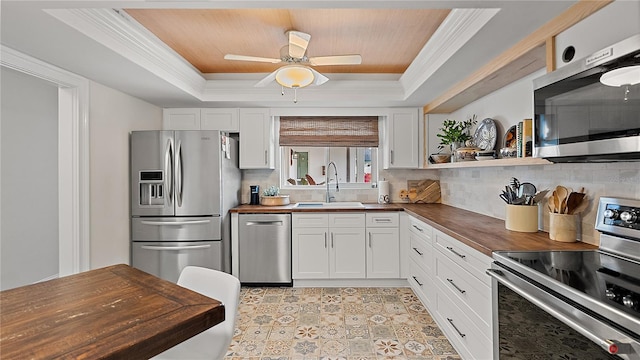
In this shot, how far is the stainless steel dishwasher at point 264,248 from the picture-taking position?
3322 millimetres

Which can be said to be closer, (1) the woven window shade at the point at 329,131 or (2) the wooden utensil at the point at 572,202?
(2) the wooden utensil at the point at 572,202

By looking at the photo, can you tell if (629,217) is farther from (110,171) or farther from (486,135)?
(110,171)

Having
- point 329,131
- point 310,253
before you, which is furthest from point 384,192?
point 310,253

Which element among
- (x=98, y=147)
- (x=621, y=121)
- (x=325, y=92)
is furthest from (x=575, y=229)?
(x=98, y=147)

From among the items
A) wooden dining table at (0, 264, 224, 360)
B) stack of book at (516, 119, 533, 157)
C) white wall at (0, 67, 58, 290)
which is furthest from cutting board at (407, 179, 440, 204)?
white wall at (0, 67, 58, 290)

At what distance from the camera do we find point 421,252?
9.25 feet

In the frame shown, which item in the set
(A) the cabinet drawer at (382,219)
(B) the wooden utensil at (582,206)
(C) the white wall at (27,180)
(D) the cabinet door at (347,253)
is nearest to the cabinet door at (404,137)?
(A) the cabinet drawer at (382,219)

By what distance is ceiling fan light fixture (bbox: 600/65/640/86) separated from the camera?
1.07 m

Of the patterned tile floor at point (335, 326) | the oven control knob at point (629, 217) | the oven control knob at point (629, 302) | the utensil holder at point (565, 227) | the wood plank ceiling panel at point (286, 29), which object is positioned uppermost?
the wood plank ceiling panel at point (286, 29)

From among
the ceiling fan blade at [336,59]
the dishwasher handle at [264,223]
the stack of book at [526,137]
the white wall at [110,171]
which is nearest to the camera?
the stack of book at [526,137]

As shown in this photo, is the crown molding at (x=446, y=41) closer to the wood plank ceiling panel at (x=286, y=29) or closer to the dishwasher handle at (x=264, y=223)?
the wood plank ceiling panel at (x=286, y=29)

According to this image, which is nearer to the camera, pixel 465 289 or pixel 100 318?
pixel 100 318

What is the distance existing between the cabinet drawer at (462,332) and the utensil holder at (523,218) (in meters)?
0.67

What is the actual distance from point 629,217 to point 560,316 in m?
0.70
